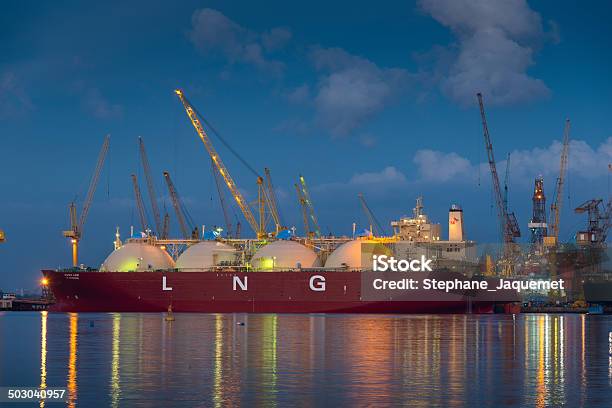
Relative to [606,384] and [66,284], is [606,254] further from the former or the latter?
[606,384]

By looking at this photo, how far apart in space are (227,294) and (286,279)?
25.0 feet

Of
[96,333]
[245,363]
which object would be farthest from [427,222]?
[245,363]

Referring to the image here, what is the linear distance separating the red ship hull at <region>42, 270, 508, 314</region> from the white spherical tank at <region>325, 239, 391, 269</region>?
368 centimetres

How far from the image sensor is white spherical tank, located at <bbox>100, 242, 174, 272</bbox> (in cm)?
12625

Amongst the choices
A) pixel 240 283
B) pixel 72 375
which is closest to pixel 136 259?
pixel 240 283

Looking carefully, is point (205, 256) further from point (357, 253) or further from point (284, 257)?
point (357, 253)

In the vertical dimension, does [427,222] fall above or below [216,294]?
above

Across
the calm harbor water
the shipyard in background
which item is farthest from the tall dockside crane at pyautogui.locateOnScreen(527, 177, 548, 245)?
the calm harbor water

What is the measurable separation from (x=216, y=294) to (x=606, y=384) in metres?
83.3

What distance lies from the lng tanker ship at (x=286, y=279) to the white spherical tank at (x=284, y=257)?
4.8 inches

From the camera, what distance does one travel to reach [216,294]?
11800 cm

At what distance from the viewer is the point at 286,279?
115 m

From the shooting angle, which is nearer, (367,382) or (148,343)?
(367,382)

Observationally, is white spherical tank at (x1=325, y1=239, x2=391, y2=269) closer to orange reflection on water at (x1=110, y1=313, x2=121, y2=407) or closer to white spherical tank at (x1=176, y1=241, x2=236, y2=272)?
white spherical tank at (x1=176, y1=241, x2=236, y2=272)
